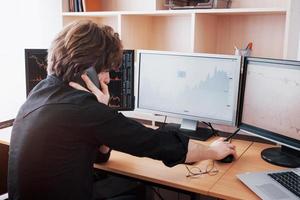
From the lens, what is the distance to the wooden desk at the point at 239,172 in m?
1.40

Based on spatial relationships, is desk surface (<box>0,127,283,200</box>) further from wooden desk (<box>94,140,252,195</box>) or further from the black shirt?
the black shirt

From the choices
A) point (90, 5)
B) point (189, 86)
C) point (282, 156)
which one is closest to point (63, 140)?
point (189, 86)

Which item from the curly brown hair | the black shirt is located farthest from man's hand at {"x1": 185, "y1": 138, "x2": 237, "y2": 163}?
the curly brown hair

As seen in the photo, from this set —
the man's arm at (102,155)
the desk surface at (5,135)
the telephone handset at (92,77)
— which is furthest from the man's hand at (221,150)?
the desk surface at (5,135)

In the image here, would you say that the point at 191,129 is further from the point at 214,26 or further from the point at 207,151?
the point at 214,26

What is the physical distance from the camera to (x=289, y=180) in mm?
1450

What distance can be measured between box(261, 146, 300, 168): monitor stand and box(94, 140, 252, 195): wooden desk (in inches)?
5.1

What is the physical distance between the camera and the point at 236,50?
2.16 metres

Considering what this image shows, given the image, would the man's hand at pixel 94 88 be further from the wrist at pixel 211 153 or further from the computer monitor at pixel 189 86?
the wrist at pixel 211 153

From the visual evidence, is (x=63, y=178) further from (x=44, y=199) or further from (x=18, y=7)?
(x=18, y=7)

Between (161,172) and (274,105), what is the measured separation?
58 centimetres

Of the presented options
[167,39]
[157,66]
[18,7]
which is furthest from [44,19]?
[157,66]

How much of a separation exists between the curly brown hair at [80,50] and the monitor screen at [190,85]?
582 mm

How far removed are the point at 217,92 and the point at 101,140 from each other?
775 millimetres
